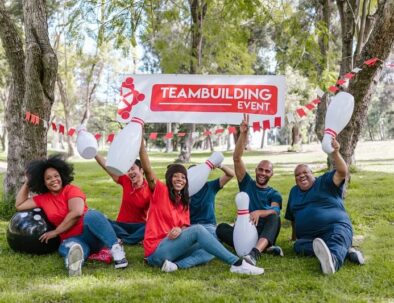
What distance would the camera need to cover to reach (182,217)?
12.5 feet

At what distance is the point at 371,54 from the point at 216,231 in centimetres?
246

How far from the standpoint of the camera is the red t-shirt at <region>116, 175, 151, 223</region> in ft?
14.0

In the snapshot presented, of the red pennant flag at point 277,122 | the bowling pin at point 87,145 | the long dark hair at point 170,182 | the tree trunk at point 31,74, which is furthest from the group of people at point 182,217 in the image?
the tree trunk at point 31,74

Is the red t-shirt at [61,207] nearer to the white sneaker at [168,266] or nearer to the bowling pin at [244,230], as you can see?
the white sneaker at [168,266]

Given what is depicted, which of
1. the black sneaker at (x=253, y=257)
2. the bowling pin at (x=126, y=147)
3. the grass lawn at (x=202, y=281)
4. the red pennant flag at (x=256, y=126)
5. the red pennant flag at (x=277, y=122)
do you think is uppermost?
the red pennant flag at (x=277, y=122)

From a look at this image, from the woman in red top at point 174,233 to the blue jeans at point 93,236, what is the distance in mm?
324

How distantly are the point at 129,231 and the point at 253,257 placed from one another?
1.39 m

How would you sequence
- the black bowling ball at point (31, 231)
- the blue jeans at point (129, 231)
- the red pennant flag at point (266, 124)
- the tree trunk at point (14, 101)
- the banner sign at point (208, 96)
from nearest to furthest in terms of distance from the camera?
the black bowling ball at point (31, 231) → the blue jeans at point (129, 231) → the red pennant flag at point (266, 124) → the banner sign at point (208, 96) → the tree trunk at point (14, 101)

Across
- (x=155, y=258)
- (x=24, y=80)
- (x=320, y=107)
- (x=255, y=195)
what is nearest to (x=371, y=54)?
(x=255, y=195)

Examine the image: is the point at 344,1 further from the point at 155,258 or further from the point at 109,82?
the point at 109,82

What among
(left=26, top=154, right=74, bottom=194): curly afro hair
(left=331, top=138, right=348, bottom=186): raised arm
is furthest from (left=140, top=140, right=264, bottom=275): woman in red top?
(left=331, top=138, right=348, bottom=186): raised arm

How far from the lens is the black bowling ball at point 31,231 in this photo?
3939 millimetres

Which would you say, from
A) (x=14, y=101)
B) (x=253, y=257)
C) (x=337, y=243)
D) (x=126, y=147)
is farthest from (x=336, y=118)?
(x=14, y=101)

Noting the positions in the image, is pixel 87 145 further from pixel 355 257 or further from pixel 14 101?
pixel 14 101
